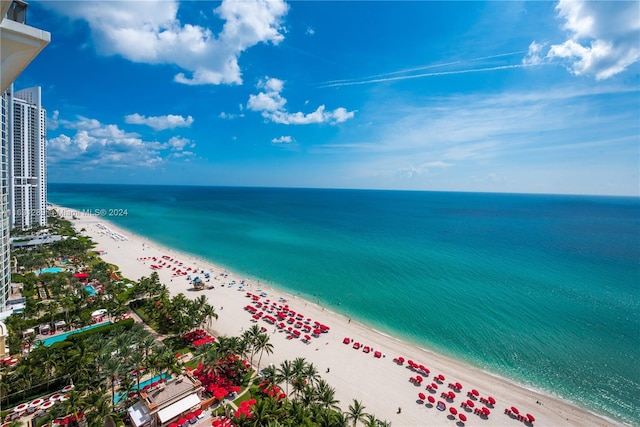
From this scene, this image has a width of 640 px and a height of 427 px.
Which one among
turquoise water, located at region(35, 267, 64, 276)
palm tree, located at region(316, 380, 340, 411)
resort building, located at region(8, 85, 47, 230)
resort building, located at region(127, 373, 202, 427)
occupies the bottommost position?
turquoise water, located at region(35, 267, 64, 276)

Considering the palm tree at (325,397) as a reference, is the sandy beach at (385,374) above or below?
below

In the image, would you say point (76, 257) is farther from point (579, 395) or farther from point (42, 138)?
point (579, 395)

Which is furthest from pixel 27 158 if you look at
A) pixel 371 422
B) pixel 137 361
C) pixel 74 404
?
pixel 371 422

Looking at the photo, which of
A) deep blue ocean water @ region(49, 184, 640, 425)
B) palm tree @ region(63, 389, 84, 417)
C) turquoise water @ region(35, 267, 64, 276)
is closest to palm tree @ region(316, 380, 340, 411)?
palm tree @ region(63, 389, 84, 417)

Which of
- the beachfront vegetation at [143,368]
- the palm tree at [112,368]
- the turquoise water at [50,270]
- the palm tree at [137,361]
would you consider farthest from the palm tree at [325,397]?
the turquoise water at [50,270]

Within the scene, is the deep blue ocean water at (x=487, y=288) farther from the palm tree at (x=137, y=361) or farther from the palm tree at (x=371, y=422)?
the palm tree at (x=137, y=361)

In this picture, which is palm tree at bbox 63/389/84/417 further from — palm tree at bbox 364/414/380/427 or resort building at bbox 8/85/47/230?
resort building at bbox 8/85/47/230

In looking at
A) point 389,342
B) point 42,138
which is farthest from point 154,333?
point 42,138
